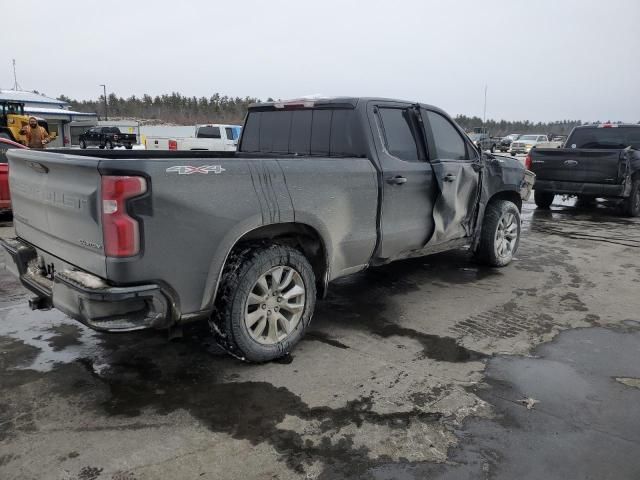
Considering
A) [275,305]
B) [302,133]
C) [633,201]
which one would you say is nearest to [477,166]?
[302,133]

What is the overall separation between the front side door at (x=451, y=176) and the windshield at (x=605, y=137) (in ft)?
23.2

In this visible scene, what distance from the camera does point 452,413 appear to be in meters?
3.08

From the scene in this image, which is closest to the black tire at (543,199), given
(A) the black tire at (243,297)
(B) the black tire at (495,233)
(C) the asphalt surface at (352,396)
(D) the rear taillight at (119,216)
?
(B) the black tire at (495,233)

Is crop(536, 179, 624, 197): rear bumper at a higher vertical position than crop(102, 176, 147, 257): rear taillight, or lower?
lower

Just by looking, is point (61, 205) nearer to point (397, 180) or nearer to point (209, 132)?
point (397, 180)

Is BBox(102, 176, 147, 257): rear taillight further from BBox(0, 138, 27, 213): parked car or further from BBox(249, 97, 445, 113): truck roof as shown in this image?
BBox(0, 138, 27, 213): parked car

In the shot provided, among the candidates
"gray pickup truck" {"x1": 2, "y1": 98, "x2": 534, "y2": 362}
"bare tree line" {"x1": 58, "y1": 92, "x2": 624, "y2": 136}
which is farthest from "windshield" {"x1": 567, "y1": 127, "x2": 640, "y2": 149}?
"bare tree line" {"x1": 58, "y1": 92, "x2": 624, "y2": 136}

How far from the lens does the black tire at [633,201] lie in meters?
10.5

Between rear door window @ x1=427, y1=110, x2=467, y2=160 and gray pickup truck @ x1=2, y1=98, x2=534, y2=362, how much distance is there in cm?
2

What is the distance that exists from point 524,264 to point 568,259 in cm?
77

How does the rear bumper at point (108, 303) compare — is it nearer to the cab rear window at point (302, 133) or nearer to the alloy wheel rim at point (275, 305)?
the alloy wheel rim at point (275, 305)

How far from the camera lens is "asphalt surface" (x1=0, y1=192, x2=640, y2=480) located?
2615 mm

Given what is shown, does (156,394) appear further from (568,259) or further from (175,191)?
(568,259)

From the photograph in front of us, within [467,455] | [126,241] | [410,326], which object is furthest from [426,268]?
[126,241]
